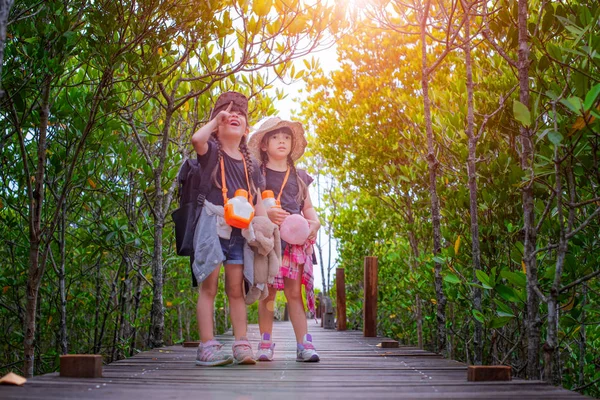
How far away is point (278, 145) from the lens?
4.61m

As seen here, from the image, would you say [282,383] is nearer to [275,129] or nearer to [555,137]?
[555,137]

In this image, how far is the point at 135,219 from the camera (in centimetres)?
809

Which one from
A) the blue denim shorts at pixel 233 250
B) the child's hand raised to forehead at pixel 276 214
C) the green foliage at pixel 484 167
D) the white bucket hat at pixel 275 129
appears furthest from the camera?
the white bucket hat at pixel 275 129

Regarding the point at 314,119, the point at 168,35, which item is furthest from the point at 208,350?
the point at 314,119

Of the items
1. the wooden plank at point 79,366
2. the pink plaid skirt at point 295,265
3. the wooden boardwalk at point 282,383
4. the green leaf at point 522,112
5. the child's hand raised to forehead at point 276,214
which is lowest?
the wooden boardwalk at point 282,383

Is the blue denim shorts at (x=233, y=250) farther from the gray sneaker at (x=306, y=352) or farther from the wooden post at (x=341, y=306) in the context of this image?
the wooden post at (x=341, y=306)

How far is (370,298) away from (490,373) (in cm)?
461

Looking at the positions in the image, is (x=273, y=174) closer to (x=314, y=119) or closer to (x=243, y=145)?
(x=243, y=145)

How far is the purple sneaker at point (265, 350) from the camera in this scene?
440cm

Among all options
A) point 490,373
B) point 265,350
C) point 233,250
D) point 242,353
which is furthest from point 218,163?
point 490,373

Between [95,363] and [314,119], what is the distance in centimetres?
875

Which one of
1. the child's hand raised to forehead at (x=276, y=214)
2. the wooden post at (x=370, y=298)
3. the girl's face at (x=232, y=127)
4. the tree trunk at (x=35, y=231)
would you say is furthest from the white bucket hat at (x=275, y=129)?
the wooden post at (x=370, y=298)

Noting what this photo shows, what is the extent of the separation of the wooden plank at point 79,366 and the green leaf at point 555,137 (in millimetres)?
2166

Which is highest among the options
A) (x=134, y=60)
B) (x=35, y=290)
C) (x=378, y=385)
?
(x=134, y=60)
